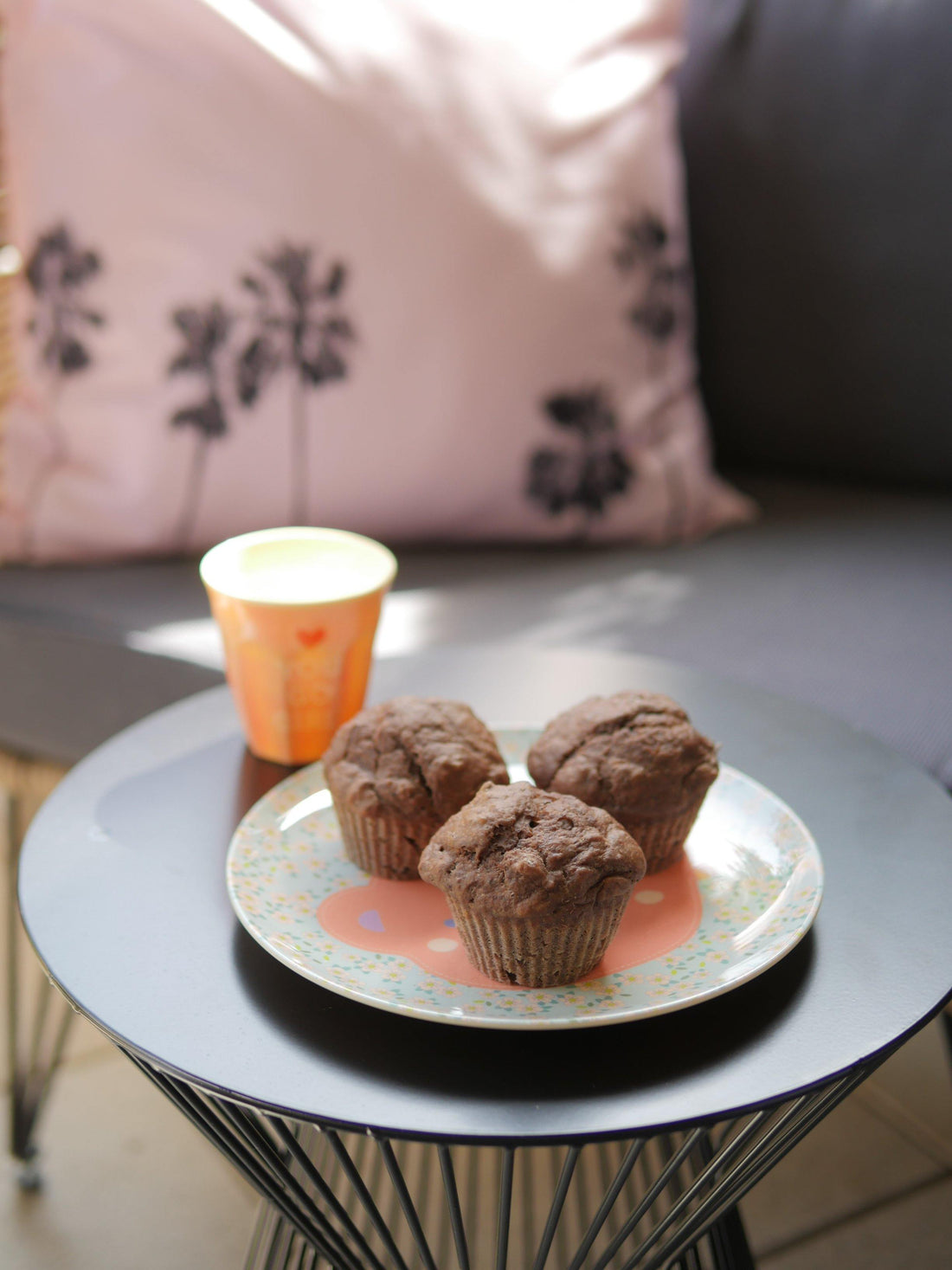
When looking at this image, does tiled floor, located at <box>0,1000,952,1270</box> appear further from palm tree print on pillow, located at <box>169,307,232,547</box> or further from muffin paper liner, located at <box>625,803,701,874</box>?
palm tree print on pillow, located at <box>169,307,232,547</box>

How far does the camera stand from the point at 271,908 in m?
0.69

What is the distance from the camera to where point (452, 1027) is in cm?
62

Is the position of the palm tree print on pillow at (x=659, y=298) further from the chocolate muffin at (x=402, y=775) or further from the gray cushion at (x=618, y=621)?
the chocolate muffin at (x=402, y=775)

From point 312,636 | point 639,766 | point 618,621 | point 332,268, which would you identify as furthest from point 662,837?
point 332,268

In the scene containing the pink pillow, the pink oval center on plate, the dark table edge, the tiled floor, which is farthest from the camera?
the pink pillow

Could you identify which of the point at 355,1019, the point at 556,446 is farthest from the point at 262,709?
the point at 556,446

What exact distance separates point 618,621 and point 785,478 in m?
0.59

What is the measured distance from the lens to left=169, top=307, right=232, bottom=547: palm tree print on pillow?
1.35 m

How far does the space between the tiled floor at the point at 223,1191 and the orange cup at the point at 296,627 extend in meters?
0.58

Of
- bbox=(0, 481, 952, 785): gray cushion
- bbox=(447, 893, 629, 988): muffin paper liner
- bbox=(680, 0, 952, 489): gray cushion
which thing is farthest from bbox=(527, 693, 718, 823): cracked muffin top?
bbox=(680, 0, 952, 489): gray cushion

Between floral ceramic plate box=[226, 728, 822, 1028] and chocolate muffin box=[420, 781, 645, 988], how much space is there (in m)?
0.02

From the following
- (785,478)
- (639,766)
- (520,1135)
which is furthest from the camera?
(785,478)

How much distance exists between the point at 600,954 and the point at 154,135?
106 cm

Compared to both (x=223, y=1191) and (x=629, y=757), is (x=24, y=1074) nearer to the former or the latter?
(x=223, y=1191)
